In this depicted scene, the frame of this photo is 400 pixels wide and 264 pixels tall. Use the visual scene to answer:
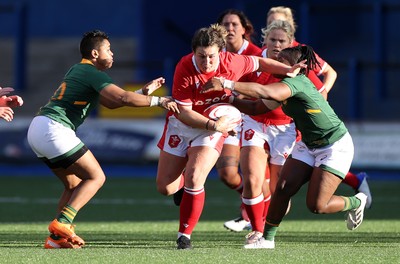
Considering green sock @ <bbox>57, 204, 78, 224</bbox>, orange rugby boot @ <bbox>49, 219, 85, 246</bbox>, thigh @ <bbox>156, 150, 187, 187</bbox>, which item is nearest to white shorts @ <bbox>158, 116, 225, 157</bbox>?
thigh @ <bbox>156, 150, 187, 187</bbox>

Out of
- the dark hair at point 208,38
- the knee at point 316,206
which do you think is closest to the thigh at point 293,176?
the knee at point 316,206

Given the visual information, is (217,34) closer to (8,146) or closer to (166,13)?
(8,146)

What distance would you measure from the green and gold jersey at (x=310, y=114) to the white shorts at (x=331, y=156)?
55mm

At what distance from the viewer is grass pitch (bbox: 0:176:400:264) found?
27.1 feet

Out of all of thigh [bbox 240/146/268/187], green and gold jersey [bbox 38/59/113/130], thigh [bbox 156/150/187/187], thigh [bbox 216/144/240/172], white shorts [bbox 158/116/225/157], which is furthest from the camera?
thigh [bbox 216/144/240/172]

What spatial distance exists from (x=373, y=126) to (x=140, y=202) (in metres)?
4.95

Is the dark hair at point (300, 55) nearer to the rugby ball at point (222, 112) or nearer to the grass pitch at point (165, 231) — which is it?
the rugby ball at point (222, 112)

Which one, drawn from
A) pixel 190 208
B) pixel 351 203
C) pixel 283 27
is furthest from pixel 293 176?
pixel 283 27

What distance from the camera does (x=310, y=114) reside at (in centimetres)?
916

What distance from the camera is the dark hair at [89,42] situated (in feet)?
31.3

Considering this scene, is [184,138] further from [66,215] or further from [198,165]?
[66,215]

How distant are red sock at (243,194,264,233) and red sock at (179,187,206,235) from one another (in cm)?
76

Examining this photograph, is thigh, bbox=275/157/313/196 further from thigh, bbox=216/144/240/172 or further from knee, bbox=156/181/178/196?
thigh, bbox=216/144/240/172

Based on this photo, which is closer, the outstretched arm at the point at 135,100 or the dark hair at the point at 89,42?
the outstretched arm at the point at 135,100
